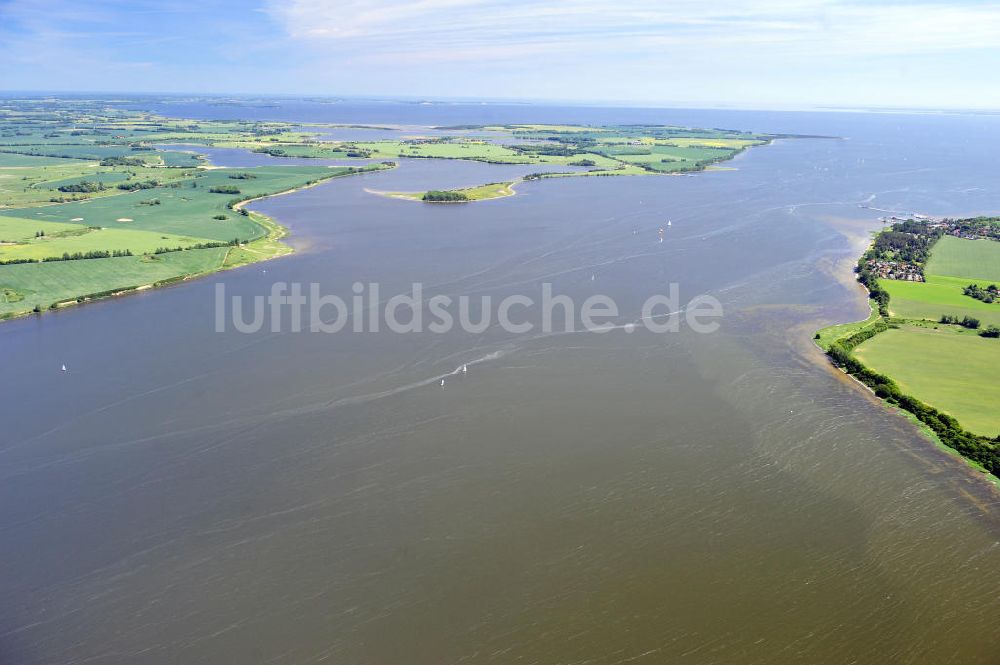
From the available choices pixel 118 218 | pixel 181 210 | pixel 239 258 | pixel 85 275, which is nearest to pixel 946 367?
pixel 239 258

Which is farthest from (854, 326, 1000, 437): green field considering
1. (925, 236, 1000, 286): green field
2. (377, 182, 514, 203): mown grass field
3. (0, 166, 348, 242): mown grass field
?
(377, 182, 514, 203): mown grass field

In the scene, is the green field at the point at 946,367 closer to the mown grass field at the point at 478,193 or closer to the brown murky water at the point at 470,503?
the brown murky water at the point at 470,503

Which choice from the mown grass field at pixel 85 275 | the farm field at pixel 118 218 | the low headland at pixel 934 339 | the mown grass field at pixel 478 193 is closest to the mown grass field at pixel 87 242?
the farm field at pixel 118 218

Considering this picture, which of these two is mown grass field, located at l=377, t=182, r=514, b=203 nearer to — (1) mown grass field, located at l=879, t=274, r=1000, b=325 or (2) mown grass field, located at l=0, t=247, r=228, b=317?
(2) mown grass field, located at l=0, t=247, r=228, b=317

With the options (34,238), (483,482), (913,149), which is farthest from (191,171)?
(913,149)

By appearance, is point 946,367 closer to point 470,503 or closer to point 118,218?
point 470,503

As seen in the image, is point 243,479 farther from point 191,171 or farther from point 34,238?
point 191,171
